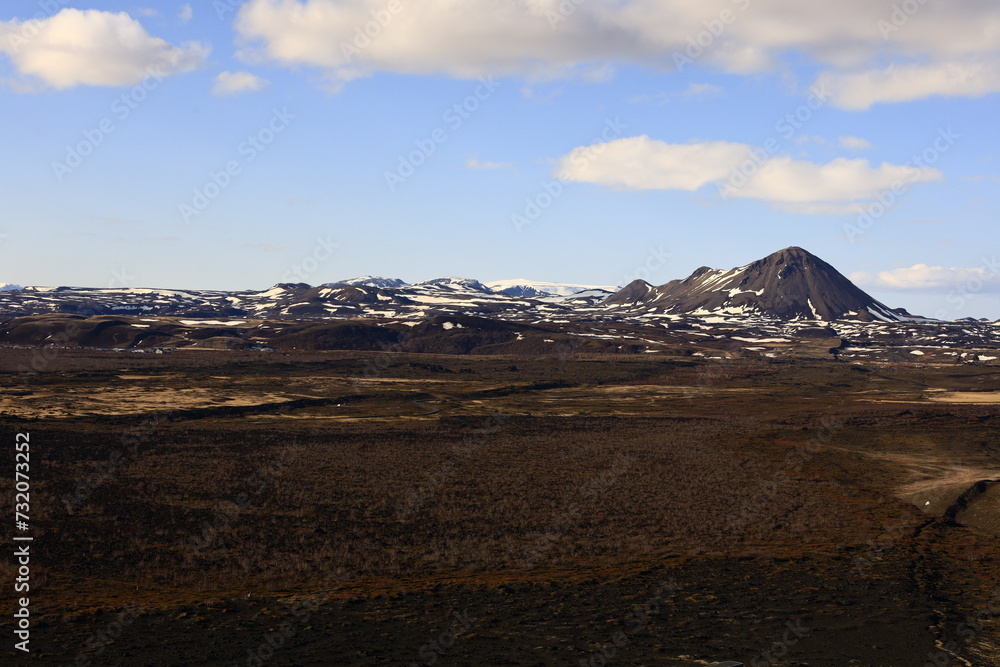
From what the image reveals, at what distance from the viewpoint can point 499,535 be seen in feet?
138

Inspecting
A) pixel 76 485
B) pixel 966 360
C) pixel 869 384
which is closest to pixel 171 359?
pixel 76 485

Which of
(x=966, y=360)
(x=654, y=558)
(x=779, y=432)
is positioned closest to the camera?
(x=654, y=558)

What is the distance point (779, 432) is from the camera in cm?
7919

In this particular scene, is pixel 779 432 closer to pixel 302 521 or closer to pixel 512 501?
pixel 512 501

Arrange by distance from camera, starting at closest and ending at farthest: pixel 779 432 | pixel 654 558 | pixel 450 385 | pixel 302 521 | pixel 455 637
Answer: pixel 455 637 < pixel 654 558 < pixel 302 521 < pixel 779 432 < pixel 450 385

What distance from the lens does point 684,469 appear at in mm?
60250

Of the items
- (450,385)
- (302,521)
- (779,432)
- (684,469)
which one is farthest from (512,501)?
(450,385)

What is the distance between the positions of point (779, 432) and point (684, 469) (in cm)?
2344

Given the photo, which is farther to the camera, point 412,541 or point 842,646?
point 412,541

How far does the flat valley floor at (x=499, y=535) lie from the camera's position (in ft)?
94.0

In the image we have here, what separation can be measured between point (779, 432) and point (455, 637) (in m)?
58.3

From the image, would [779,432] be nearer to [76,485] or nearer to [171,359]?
[76,485]

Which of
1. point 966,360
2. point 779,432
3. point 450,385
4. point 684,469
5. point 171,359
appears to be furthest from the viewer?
point 966,360

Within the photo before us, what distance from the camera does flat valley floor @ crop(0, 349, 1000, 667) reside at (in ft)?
94.0
